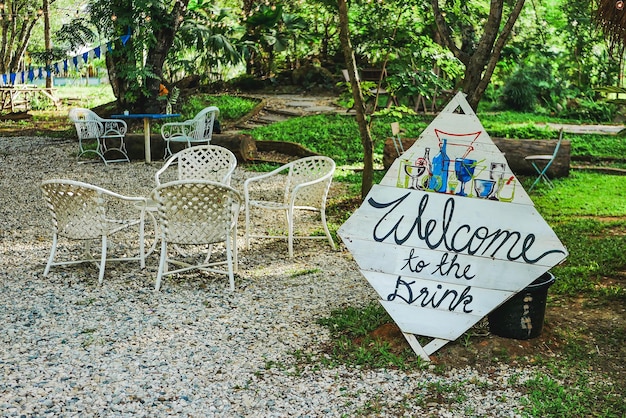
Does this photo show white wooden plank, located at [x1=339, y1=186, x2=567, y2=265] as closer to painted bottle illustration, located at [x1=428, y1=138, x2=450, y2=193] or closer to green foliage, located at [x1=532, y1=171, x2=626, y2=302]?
painted bottle illustration, located at [x1=428, y1=138, x2=450, y2=193]

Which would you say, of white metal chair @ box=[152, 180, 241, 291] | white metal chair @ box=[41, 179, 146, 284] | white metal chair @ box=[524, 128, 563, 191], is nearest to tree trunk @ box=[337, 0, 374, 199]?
white metal chair @ box=[152, 180, 241, 291]

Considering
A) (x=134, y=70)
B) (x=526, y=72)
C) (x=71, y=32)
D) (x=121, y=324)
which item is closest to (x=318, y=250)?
(x=121, y=324)

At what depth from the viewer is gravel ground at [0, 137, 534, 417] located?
3.44 metres

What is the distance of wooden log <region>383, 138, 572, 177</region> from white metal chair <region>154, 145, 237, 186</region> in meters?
3.84

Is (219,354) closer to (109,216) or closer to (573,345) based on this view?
(573,345)

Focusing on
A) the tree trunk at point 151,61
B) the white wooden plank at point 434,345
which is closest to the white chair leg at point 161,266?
the white wooden plank at point 434,345

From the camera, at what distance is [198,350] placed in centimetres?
408

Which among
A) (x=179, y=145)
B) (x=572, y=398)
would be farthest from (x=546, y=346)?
(x=179, y=145)

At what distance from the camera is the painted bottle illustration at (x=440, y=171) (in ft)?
13.0

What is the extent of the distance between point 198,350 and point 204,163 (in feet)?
8.89

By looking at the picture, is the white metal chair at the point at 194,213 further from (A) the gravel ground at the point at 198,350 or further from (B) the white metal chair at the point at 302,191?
(B) the white metal chair at the point at 302,191

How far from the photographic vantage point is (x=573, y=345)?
4.12 metres

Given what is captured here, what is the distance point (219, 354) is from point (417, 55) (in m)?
4.24

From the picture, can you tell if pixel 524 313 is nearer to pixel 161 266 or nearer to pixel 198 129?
Answer: pixel 161 266
